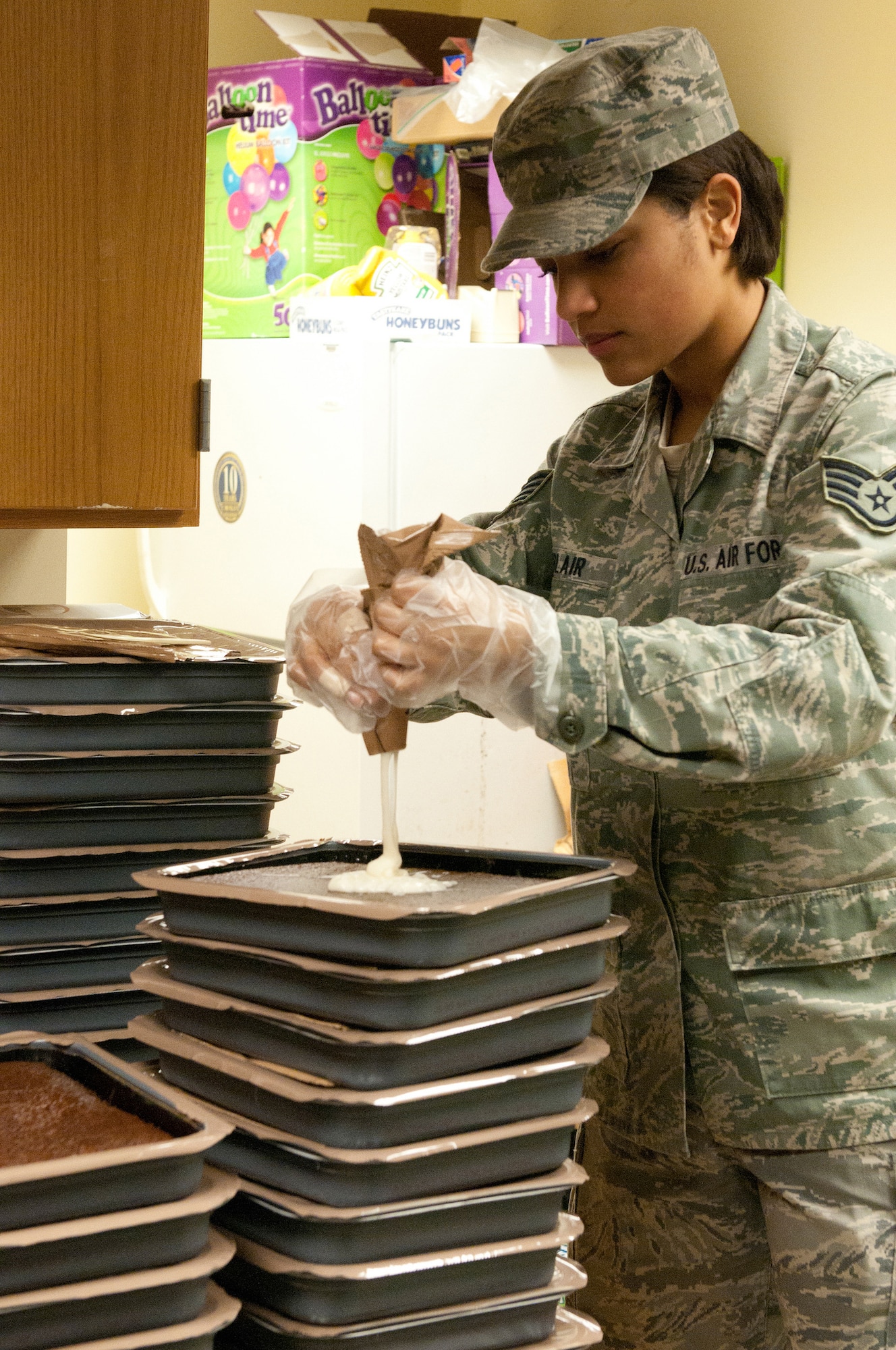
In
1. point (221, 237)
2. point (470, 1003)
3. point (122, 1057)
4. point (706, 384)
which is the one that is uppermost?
point (221, 237)

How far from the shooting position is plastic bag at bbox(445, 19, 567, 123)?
2939 mm

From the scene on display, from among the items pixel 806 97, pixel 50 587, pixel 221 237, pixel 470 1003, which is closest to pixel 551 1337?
pixel 470 1003

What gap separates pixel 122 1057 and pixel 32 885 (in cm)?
16

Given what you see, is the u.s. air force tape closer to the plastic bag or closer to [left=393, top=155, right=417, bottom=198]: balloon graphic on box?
the plastic bag

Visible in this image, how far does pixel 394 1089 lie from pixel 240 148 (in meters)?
2.83

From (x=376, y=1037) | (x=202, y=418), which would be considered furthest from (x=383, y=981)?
(x=202, y=418)

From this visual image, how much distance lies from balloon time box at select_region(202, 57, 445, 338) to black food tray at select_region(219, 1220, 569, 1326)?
2606 mm

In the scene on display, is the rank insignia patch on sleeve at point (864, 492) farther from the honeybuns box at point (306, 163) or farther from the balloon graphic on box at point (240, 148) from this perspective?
the balloon graphic on box at point (240, 148)

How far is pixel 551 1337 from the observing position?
0.89m

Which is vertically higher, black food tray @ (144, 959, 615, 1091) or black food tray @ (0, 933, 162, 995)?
black food tray @ (144, 959, 615, 1091)

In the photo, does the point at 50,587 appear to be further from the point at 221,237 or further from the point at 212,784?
the point at 221,237

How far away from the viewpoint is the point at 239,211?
327 centimetres

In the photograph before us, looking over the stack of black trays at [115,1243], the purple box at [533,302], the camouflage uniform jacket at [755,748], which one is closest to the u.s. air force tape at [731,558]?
the camouflage uniform jacket at [755,748]

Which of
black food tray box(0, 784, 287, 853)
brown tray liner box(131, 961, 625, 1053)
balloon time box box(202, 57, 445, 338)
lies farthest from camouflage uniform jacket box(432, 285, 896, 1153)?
balloon time box box(202, 57, 445, 338)
